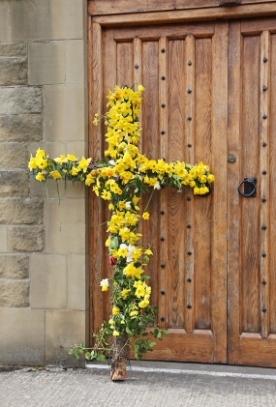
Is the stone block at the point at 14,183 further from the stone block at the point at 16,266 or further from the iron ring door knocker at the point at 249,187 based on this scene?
the iron ring door knocker at the point at 249,187

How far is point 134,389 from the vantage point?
3521mm

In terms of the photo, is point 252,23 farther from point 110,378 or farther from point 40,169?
point 110,378

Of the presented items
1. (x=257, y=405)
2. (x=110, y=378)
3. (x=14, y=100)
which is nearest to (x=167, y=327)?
(x=110, y=378)

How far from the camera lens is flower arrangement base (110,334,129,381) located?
143 inches

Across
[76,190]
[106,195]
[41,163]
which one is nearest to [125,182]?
[106,195]

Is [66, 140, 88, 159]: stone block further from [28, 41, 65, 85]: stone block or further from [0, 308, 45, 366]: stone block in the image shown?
[0, 308, 45, 366]: stone block

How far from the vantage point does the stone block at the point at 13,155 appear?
398cm

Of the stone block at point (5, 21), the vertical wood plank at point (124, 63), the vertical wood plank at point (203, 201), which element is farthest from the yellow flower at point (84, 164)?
the stone block at point (5, 21)

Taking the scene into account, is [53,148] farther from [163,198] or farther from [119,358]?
[119,358]

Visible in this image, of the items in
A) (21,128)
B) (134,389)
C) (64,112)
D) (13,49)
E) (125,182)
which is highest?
(13,49)

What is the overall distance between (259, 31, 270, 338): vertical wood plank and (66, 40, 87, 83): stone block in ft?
4.13

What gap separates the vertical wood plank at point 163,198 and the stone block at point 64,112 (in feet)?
1.83

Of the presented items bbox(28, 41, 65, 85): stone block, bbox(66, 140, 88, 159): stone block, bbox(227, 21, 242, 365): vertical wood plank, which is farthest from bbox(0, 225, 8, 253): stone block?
bbox(227, 21, 242, 365): vertical wood plank

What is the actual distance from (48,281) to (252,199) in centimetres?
160
